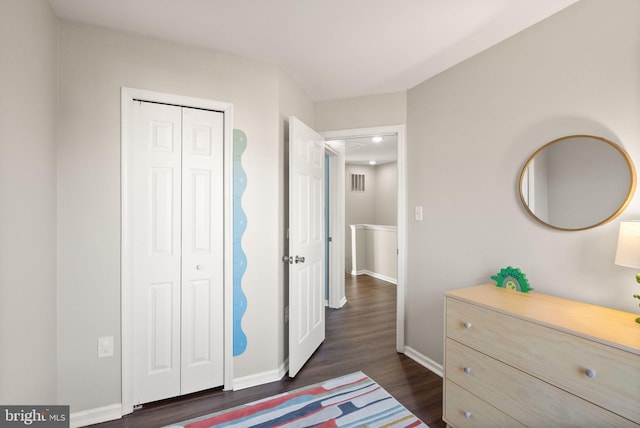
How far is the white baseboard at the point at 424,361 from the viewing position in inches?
96.8

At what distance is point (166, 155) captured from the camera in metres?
2.07

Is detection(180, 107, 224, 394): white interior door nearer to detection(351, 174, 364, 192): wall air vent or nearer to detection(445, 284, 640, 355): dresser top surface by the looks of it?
detection(445, 284, 640, 355): dresser top surface

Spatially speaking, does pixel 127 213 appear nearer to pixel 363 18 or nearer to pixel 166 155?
pixel 166 155

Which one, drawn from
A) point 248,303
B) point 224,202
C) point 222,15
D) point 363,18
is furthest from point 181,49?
point 248,303

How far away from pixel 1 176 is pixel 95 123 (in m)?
0.82

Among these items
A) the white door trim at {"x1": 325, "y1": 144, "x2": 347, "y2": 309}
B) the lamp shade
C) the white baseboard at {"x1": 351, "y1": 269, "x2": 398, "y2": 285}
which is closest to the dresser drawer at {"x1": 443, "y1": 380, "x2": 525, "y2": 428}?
the lamp shade

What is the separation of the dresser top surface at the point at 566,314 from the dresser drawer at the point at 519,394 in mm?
272

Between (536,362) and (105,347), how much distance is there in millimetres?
2397

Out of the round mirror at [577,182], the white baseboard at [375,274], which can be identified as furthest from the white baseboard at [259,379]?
the white baseboard at [375,274]

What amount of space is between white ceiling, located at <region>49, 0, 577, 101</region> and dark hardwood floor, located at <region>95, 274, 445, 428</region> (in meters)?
2.44

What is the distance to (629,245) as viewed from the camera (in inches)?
50.4

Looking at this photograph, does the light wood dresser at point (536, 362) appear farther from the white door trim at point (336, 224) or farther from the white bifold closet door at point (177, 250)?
the white door trim at point (336, 224)

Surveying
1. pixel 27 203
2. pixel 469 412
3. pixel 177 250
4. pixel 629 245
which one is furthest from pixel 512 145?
pixel 27 203

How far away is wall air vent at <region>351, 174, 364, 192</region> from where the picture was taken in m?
6.96
